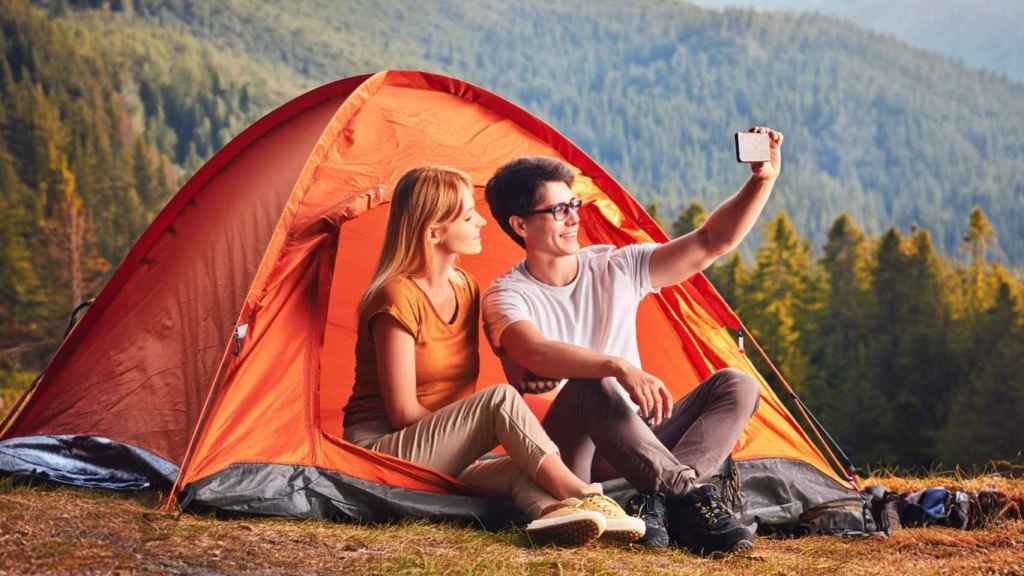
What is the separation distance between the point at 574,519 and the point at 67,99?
284 feet

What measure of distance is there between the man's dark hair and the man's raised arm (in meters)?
0.54

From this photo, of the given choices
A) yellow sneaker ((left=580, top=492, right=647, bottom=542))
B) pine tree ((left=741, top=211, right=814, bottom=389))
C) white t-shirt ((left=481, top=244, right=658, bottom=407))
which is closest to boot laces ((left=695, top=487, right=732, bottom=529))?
yellow sneaker ((left=580, top=492, right=647, bottom=542))

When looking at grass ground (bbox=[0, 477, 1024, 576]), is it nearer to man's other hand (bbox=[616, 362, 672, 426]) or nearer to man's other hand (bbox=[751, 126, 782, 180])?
man's other hand (bbox=[616, 362, 672, 426])

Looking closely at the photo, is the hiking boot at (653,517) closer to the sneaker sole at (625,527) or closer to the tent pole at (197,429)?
the sneaker sole at (625,527)

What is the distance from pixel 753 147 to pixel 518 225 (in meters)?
1.11

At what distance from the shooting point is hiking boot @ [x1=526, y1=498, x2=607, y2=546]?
4121 millimetres

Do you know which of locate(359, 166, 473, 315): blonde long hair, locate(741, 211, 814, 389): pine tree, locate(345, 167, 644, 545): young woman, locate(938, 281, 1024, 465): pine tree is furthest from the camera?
locate(741, 211, 814, 389): pine tree

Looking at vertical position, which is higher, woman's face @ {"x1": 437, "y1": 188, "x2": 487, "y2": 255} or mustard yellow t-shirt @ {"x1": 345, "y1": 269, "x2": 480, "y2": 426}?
woman's face @ {"x1": 437, "y1": 188, "x2": 487, "y2": 255}

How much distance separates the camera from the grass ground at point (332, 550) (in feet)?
12.8

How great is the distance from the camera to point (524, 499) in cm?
457

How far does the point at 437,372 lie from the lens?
5.02 meters

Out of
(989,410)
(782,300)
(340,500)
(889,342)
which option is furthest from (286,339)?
(782,300)

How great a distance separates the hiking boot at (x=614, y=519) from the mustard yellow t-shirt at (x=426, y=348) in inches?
39.0

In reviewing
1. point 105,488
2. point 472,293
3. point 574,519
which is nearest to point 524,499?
point 574,519
